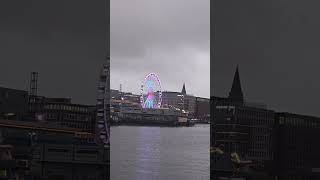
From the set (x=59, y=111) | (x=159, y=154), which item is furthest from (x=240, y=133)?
(x=159, y=154)

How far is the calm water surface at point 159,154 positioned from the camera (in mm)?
14729

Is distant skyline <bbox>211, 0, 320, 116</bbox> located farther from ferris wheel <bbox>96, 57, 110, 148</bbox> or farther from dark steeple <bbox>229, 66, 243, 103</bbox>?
ferris wheel <bbox>96, 57, 110, 148</bbox>

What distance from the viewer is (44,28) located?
6.92 meters

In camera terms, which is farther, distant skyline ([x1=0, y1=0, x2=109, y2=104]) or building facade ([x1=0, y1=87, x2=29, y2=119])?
building facade ([x1=0, y1=87, x2=29, y2=119])

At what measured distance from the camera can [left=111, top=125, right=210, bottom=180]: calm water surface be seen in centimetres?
1473

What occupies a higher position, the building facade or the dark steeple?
the dark steeple

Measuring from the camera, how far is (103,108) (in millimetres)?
9469

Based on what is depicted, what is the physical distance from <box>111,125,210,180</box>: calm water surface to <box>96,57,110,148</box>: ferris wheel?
13.1 ft

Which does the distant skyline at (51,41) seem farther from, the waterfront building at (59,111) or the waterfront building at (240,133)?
the waterfront building at (240,133)

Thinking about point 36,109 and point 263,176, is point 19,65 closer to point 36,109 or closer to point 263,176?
point 36,109

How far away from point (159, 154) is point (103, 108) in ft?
33.8

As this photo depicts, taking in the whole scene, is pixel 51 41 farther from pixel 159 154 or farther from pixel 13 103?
pixel 159 154

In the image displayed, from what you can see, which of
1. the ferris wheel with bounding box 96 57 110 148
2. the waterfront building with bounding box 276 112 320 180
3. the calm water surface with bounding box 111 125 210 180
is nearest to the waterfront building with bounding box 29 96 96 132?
the ferris wheel with bounding box 96 57 110 148

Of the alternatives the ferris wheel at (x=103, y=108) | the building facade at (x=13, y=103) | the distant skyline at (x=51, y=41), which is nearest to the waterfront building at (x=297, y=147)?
the ferris wheel at (x=103, y=108)
